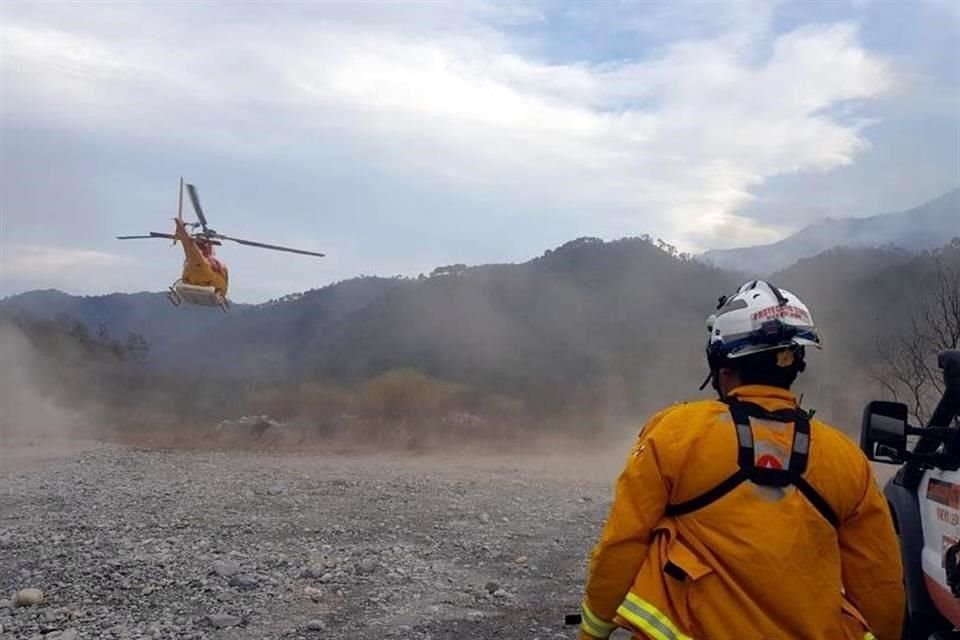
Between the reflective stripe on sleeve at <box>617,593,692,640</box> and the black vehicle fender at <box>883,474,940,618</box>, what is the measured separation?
67.3 inches

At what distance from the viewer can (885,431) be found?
393 cm

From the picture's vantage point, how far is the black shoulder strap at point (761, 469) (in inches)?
112

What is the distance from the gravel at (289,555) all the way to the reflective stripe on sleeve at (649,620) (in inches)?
194

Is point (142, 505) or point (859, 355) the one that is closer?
point (142, 505)

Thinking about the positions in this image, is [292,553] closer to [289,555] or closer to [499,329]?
[289,555]

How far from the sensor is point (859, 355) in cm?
3203

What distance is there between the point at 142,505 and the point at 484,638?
771cm

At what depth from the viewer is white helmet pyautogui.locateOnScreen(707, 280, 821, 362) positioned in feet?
9.93

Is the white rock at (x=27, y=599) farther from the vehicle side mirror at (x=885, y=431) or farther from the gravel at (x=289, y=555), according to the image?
the vehicle side mirror at (x=885, y=431)

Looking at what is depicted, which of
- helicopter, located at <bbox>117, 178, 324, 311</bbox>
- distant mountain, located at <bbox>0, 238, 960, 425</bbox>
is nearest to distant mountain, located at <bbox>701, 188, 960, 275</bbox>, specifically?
distant mountain, located at <bbox>0, 238, 960, 425</bbox>

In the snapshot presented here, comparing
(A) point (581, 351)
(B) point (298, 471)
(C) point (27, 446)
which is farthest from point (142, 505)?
(A) point (581, 351)

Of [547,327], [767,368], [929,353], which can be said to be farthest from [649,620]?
[547,327]

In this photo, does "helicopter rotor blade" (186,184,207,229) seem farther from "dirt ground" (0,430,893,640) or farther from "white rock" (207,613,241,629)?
"white rock" (207,613,241,629)

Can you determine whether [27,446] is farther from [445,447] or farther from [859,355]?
[859,355]
